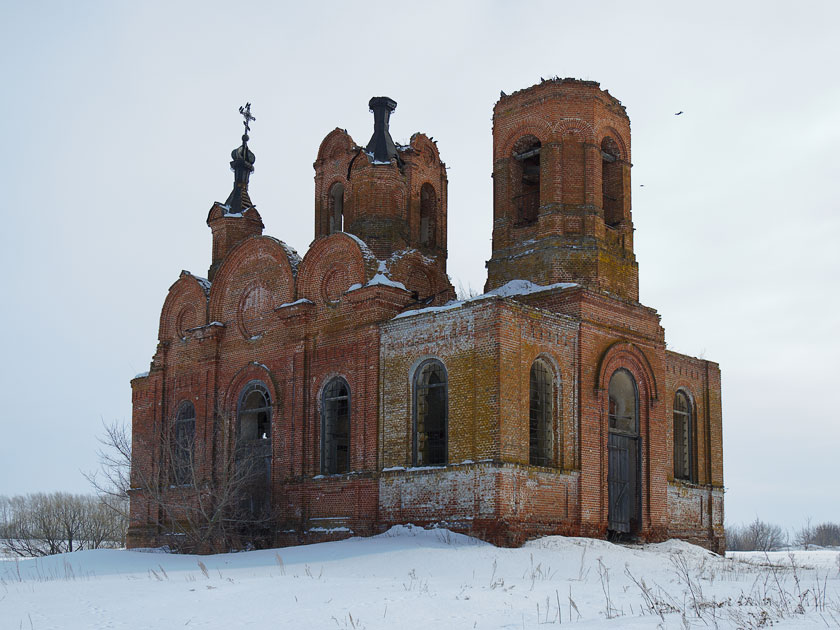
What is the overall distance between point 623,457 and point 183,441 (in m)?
10.3

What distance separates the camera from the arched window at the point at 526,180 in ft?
66.2

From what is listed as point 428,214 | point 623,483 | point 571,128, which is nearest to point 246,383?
point 428,214

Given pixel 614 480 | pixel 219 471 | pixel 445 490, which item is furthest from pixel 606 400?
pixel 219 471

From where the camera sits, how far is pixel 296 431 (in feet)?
64.5

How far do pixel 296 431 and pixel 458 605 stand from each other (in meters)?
10.1

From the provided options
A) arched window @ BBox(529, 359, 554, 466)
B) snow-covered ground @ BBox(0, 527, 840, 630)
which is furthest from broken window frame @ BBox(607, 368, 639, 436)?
snow-covered ground @ BBox(0, 527, 840, 630)

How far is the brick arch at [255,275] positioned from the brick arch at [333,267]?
487mm

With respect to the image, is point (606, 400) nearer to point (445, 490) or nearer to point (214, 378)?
point (445, 490)

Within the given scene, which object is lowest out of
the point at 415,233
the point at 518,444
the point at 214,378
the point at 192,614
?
the point at 192,614

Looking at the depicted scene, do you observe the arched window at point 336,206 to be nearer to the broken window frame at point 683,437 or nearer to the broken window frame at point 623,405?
the broken window frame at point 623,405

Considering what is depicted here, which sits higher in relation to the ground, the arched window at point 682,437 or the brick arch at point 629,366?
the brick arch at point 629,366

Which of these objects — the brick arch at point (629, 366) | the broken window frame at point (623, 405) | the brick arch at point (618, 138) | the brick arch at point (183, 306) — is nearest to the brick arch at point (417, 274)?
the brick arch at point (629, 366)

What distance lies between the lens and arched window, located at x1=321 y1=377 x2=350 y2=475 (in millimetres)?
19281

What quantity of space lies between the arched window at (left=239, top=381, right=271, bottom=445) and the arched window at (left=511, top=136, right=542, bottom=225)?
267 inches
